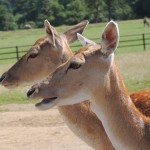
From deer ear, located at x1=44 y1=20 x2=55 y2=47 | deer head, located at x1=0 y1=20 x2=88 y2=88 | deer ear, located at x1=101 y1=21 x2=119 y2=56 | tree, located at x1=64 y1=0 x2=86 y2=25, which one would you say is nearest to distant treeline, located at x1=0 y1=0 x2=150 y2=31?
tree, located at x1=64 y1=0 x2=86 y2=25

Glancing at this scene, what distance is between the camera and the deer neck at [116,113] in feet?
17.2

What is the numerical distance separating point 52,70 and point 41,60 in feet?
0.67

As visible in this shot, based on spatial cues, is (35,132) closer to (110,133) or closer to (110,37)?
(110,133)

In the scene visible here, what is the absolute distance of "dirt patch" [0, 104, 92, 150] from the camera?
1053 cm

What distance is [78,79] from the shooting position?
17.3ft

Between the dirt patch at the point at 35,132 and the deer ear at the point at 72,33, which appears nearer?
the deer ear at the point at 72,33

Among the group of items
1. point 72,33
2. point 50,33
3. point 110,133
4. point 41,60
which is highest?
point 50,33

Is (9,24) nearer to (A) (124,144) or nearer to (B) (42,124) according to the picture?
(B) (42,124)

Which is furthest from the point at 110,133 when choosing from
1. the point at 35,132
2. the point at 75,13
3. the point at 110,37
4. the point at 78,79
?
the point at 75,13

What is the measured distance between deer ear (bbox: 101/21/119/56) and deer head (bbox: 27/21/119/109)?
8 centimetres

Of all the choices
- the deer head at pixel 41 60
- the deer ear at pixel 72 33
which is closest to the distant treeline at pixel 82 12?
the deer ear at pixel 72 33

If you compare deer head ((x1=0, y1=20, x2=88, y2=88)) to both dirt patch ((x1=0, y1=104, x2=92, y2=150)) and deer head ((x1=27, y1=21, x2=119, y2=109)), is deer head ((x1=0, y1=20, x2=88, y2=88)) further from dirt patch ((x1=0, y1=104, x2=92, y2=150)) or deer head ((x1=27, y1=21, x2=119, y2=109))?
dirt patch ((x1=0, y1=104, x2=92, y2=150))

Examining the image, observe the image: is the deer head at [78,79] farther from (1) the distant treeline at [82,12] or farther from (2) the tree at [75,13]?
(2) the tree at [75,13]

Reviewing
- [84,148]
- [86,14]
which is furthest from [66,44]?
[86,14]
